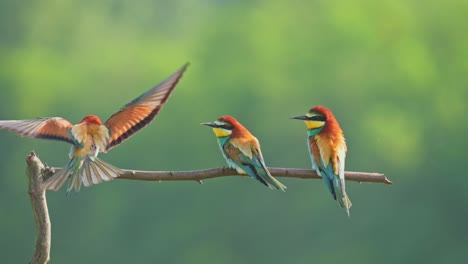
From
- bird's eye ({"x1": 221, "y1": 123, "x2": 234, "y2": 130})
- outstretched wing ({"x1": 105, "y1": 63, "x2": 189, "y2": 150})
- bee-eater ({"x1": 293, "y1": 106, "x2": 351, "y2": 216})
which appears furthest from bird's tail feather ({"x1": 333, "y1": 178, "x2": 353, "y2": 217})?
outstretched wing ({"x1": 105, "y1": 63, "x2": 189, "y2": 150})

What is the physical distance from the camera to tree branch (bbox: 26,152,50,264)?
2053 millimetres

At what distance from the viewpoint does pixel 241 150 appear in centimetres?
253

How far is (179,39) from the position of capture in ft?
64.7

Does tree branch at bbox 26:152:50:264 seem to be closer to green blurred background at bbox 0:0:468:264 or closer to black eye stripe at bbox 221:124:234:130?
black eye stripe at bbox 221:124:234:130

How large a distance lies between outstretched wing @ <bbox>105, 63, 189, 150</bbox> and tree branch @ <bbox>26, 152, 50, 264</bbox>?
28 centimetres

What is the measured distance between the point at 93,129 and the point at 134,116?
0.34ft

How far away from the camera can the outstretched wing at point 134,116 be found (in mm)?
2320

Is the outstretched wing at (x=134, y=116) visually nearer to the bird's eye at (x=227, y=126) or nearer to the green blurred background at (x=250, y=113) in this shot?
the bird's eye at (x=227, y=126)

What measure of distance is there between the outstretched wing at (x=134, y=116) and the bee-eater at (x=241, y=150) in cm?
22

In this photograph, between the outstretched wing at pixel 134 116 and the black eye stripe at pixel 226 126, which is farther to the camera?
the black eye stripe at pixel 226 126

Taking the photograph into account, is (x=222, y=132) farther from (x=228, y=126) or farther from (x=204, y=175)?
(x=204, y=175)

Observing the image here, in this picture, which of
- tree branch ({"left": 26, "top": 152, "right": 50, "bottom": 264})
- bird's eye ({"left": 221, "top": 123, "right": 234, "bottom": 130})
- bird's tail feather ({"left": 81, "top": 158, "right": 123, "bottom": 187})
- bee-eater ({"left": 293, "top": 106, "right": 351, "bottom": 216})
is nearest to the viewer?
tree branch ({"left": 26, "top": 152, "right": 50, "bottom": 264})

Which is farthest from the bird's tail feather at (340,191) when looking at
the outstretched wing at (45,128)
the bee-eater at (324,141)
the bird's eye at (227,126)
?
the outstretched wing at (45,128)

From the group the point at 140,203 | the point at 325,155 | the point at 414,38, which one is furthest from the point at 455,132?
the point at 325,155
